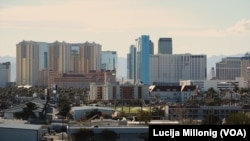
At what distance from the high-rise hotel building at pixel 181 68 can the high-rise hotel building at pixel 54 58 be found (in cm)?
697

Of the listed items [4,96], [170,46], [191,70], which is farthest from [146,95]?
[170,46]

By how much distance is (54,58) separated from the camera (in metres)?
59.9

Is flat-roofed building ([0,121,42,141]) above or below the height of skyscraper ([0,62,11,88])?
below

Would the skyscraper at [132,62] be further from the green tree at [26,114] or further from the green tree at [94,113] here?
the green tree at [26,114]

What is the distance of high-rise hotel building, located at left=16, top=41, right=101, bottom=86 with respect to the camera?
5531 cm

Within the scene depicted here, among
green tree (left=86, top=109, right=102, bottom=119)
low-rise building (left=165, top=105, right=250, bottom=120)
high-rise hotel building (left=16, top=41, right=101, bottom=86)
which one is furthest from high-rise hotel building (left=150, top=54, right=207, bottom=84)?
green tree (left=86, top=109, right=102, bottom=119)

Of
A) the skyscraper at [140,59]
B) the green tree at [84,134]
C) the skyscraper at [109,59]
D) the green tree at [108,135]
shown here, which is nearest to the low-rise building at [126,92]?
the green tree at [108,135]

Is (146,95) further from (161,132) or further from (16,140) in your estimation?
(161,132)

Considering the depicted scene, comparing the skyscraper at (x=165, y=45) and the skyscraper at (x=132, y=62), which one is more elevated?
the skyscraper at (x=165, y=45)

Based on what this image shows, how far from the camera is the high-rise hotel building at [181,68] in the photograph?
5312cm

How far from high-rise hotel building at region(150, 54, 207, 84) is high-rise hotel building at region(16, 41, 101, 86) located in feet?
22.9

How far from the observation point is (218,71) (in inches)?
2293

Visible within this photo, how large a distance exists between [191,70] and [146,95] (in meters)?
23.7

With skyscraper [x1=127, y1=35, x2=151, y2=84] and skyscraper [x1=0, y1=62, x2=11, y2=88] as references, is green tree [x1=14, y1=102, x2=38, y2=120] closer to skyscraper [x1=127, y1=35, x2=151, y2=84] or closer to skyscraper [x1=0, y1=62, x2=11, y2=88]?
skyscraper [x1=0, y1=62, x2=11, y2=88]
